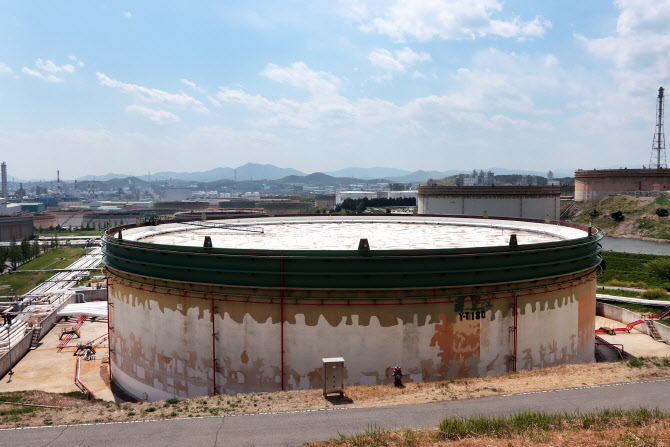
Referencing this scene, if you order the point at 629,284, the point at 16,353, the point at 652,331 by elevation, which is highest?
the point at 16,353

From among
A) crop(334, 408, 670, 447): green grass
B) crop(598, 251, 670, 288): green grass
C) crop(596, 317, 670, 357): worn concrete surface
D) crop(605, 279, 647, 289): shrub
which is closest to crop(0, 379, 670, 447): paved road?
crop(334, 408, 670, 447): green grass

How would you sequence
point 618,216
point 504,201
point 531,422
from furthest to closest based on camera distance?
1. point 618,216
2. point 504,201
3. point 531,422

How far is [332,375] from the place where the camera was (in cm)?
1673

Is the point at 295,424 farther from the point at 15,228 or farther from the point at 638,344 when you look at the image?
the point at 15,228

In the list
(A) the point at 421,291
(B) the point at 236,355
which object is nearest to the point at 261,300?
(B) the point at 236,355

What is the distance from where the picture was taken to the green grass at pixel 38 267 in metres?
73.5

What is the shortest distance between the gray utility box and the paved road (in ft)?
4.89

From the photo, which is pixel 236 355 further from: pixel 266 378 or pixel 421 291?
pixel 421 291

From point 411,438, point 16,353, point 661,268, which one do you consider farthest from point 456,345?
point 661,268

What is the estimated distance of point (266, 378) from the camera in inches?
773

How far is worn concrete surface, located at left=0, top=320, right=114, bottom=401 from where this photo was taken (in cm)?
2512

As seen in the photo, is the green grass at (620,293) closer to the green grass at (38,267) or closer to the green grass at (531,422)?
the green grass at (531,422)

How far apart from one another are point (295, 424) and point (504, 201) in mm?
67463

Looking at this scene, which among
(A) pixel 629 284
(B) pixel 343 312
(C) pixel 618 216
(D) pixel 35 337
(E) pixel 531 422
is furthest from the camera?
(C) pixel 618 216
